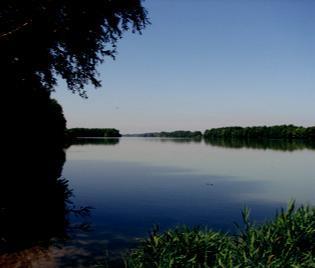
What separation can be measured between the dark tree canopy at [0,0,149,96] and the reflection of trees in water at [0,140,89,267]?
656 cm

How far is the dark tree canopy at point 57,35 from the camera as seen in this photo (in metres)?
14.7

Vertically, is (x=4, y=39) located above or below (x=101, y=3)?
below

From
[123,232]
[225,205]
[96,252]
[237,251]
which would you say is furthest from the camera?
[225,205]

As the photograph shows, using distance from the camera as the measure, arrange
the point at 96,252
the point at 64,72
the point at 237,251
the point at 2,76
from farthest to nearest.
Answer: the point at 64,72 < the point at 2,76 < the point at 96,252 < the point at 237,251

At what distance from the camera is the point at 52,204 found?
968 inches

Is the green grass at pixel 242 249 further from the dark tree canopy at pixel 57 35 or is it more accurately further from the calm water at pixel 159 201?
the dark tree canopy at pixel 57 35

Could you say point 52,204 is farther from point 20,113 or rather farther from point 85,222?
point 20,113

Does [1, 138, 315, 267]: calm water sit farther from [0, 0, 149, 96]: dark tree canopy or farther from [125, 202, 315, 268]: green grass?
[0, 0, 149, 96]: dark tree canopy

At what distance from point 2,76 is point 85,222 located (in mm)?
8973

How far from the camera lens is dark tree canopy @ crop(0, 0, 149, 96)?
14.7 meters

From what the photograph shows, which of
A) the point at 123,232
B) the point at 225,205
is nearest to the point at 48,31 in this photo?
the point at 123,232

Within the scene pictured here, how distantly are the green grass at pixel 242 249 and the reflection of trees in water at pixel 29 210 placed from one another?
6.11 meters

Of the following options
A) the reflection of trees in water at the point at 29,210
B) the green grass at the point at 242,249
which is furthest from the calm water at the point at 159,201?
the green grass at the point at 242,249

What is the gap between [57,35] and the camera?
1567cm
